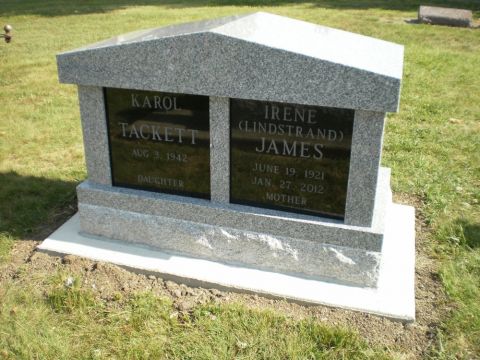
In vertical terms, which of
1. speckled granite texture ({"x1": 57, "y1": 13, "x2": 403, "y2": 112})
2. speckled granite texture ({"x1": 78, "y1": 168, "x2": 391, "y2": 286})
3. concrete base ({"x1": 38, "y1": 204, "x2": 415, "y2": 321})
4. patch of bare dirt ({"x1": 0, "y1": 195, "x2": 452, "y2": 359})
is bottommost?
patch of bare dirt ({"x1": 0, "y1": 195, "x2": 452, "y2": 359})

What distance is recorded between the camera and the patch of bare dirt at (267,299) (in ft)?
10.5

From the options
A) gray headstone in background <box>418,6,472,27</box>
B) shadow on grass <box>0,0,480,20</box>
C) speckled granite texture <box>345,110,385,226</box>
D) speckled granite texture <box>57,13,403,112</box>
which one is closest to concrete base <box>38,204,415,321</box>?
speckled granite texture <box>345,110,385,226</box>

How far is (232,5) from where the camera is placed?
18391mm

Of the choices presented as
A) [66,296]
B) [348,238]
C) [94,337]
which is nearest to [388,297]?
[348,238]

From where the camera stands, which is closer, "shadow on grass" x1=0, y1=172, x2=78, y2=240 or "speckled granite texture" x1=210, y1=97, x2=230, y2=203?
"speckled granite texture" x1=210, y1=97, x2=230, y2=203

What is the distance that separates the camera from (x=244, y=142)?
3.59 meters

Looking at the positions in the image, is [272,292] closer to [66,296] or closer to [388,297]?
[388,297]

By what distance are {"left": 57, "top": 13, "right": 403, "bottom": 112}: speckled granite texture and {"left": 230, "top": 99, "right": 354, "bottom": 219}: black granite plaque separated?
0.52 ft

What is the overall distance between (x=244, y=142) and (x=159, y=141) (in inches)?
27.9

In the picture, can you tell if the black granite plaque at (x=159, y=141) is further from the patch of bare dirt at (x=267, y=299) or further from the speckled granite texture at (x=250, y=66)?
the patch of bare dirt at (x=267, y=299)

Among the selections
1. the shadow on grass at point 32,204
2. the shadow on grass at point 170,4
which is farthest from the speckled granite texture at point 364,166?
the shadow on grass at point 170,4

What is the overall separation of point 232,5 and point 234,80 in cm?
1614

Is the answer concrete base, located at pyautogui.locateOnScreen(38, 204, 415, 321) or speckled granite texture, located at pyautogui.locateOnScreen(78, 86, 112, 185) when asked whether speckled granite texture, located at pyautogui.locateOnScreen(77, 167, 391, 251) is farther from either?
concrete base, located at pyautogui.locateOnScreen(38, 204, 415, 321)

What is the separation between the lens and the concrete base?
3.46m
